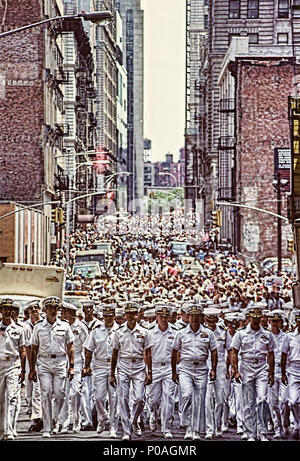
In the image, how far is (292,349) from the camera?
13688mm

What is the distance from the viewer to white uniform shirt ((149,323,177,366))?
1386 cm

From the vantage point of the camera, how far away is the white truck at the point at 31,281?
65.1ft

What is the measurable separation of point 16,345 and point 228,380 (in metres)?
2.56

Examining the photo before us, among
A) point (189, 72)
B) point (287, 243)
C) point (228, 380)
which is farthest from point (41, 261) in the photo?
point (228, 380)

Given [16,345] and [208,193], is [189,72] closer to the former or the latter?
[208,193]

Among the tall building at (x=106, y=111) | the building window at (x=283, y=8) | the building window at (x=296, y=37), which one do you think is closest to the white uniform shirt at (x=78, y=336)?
the tall building at (x=106, y=111)

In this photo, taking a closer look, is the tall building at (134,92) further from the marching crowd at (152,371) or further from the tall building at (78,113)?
the marching crowd at (152,371)

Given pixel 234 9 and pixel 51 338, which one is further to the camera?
pixel 234 9

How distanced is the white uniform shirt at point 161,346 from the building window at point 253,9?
1509cm

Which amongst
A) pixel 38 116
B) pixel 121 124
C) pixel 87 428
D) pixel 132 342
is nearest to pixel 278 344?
pixel 132 342

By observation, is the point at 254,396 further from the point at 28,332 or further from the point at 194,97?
the point at 194,97

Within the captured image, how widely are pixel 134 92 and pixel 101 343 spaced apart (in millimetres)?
10316

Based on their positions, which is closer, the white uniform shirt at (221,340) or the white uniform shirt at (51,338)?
the white uniform shirt at (51,338)

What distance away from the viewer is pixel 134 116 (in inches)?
943
